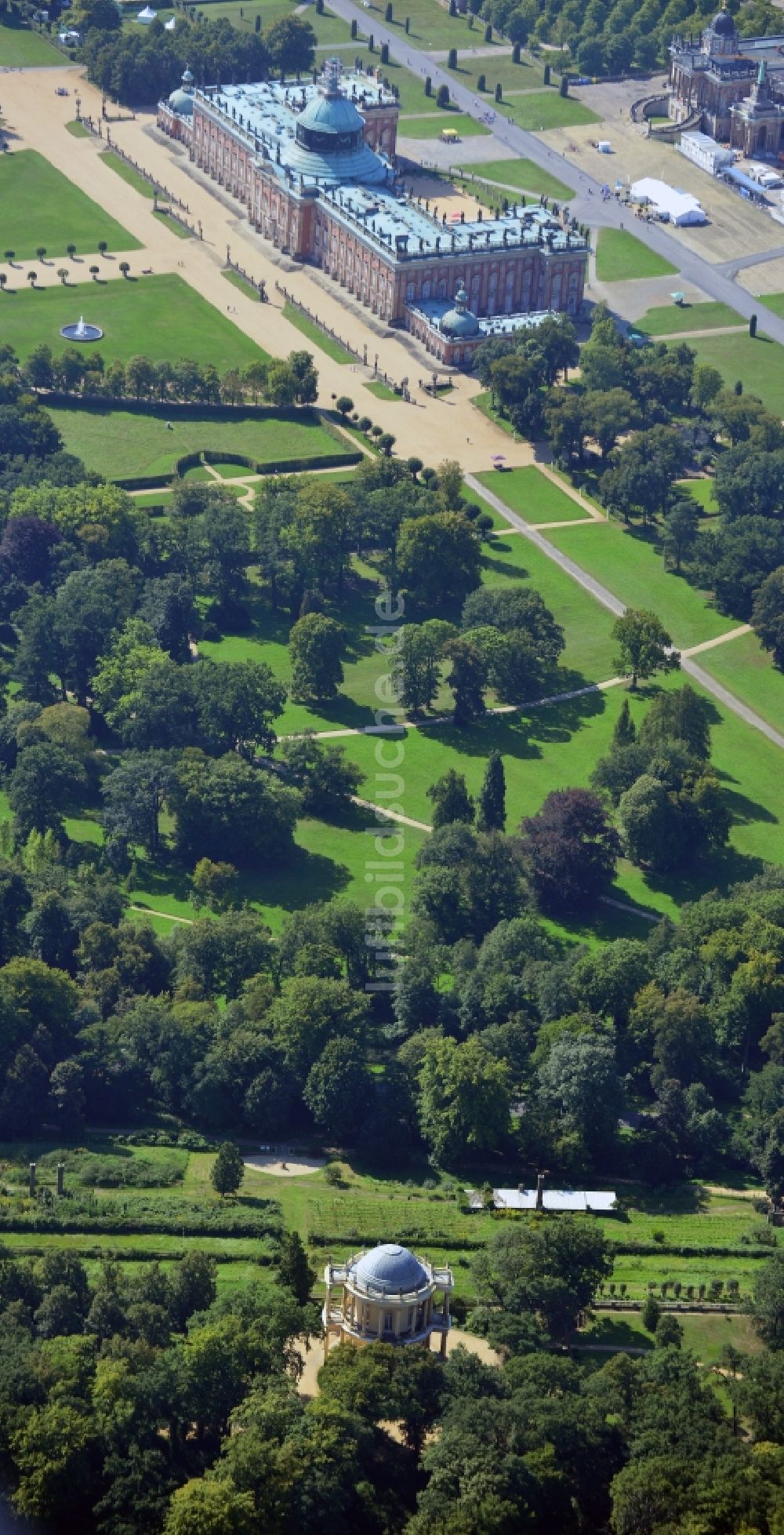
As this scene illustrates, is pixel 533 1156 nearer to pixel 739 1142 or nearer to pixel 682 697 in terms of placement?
pixel 739 1142

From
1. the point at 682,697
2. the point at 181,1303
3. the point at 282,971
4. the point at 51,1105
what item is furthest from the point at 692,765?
the point at 181,1303

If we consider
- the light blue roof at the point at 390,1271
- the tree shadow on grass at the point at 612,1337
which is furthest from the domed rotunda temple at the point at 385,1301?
the tree shadow on grass at the point at 612,1337

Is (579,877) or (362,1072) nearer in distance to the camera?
(362,1072)

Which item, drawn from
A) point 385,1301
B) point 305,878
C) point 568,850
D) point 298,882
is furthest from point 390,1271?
point 305,878

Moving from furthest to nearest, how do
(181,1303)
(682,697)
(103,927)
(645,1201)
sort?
(682,697) < (103,927) < (645,1201) < (181,1303)

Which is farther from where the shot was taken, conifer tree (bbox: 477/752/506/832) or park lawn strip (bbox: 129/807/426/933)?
conifer tree (bbox: 477/752/506/832)

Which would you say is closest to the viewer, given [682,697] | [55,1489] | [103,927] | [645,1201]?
[55,1489]

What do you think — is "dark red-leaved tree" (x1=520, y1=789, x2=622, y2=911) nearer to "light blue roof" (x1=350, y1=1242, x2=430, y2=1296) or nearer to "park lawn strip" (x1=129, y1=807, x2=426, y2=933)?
"park lawn strip" (x1=129, y1=807, x2=426, y2=933)

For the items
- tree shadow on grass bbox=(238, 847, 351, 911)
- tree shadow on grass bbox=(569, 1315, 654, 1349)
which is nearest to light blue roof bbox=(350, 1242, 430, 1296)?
tree shadow on grass bbox=(569, 1315, 654, 1349)
